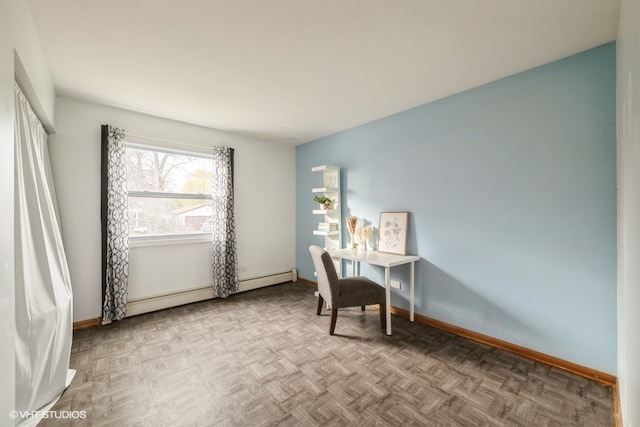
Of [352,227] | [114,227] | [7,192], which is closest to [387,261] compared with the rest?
[352,227]

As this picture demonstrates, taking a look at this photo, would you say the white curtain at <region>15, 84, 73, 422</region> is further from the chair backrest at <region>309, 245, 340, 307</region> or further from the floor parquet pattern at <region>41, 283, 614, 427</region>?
the chair backrest at <region>309, 245, 340, 307</region>

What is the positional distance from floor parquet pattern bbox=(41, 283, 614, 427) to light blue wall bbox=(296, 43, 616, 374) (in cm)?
38

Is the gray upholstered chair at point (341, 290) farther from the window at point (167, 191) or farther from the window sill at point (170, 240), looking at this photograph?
the window at point (167, 191)

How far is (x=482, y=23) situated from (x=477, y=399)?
98.0 inches

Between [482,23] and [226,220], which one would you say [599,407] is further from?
[226,220]

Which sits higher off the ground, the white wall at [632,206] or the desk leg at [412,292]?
the white wall at [632,206]

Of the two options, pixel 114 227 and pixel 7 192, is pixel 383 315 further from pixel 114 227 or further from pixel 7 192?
pixel 114 227

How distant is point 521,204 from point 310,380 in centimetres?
229

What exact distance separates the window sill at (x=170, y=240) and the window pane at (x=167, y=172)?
61 centimetres

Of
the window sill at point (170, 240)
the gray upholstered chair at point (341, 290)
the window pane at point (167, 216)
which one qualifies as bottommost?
the gray upholstered chair at point (341, 290)

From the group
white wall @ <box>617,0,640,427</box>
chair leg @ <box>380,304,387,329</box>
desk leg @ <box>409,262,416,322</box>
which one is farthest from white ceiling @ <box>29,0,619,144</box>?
chair leg @ <box>380,304,387,329</box>

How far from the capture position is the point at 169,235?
3494 mm

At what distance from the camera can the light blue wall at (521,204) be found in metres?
1.97

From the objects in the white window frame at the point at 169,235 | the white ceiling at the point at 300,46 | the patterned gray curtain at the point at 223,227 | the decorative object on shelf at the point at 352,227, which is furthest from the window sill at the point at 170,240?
the decorative object on shelf at the point at 352,227
